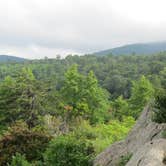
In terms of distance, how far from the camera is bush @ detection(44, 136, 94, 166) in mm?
17844

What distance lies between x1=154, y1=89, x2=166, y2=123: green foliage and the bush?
12.2ft

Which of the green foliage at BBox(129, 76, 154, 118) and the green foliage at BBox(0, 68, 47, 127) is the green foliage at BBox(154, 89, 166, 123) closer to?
the green foliage at BBox(0, 68, 47, 127)

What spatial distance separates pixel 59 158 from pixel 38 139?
21.1 feet

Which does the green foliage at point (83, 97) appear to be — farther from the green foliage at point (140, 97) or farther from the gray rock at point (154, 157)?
the gray rock at point (154, 157)

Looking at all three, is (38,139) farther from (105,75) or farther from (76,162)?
(105,75)

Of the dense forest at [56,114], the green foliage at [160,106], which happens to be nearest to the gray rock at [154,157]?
the green foliage at [160,106]

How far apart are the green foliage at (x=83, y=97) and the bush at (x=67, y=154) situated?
30699 millimetres

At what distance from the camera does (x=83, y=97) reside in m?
51.1

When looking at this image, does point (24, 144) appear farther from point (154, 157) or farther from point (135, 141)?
point (154, 157)

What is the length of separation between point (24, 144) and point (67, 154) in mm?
6428

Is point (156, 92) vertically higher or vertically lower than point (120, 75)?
higher

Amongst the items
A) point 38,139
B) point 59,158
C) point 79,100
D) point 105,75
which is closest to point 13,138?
point 38,139

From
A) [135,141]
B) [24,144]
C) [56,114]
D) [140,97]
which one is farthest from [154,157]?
[140,97]

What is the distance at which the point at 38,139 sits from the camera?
80.0ft
